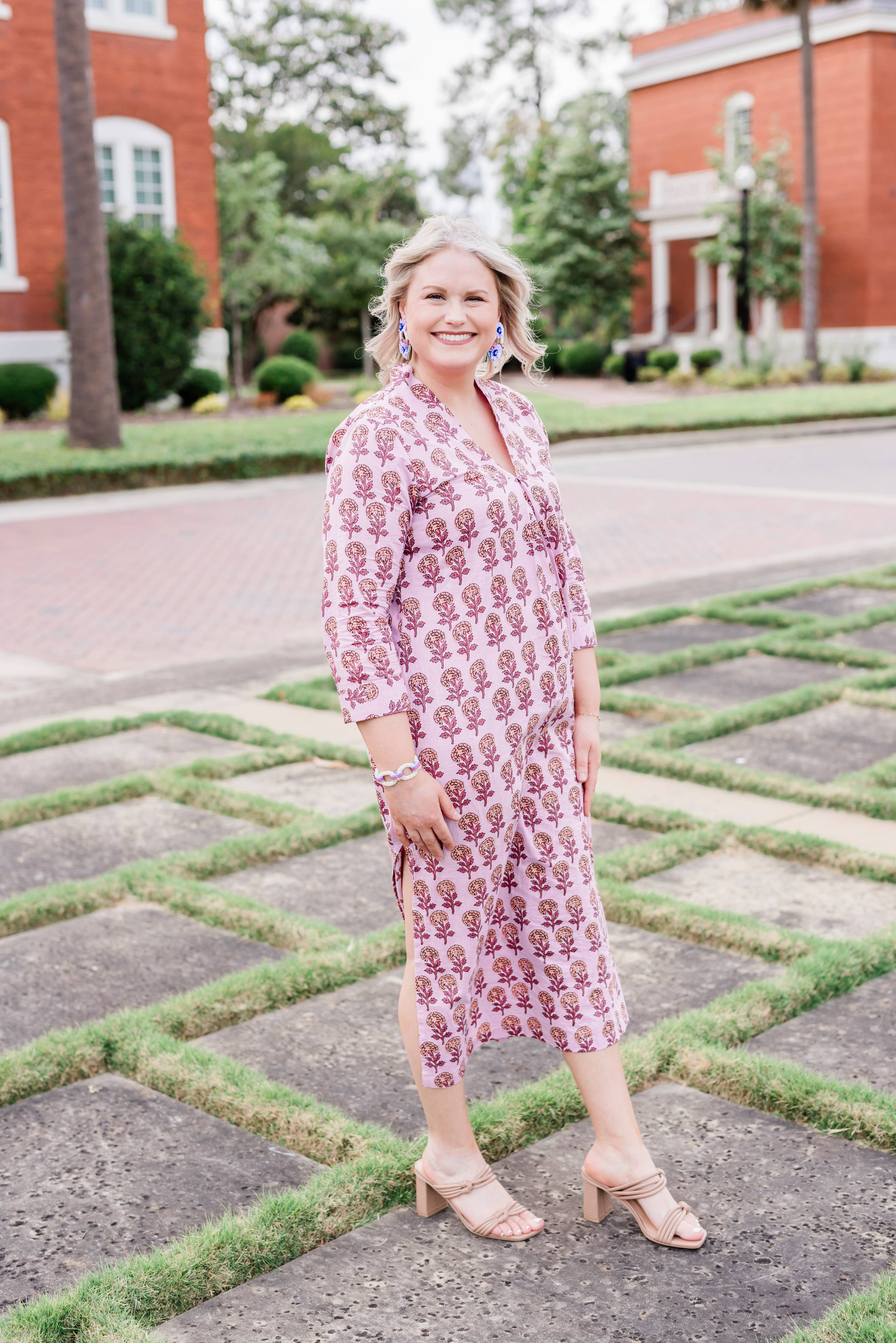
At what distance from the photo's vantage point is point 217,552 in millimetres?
11055

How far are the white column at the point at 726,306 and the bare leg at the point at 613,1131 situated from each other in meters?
35.4

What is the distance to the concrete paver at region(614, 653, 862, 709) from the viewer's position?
20.3ft

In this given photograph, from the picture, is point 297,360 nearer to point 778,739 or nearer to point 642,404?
point 642,404

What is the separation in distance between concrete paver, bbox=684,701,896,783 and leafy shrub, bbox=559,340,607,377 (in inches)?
1239

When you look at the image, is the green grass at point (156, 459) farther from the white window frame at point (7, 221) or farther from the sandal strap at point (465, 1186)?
the sandal strap at point (465, 1186)

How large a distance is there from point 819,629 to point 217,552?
5260mm

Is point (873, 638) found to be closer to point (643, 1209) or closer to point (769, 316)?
point (643, 1209)

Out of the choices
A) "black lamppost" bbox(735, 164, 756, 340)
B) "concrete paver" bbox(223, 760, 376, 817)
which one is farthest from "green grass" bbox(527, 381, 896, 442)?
"concrete paver" bbox(223, 760, 376, 817)

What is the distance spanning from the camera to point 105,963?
3.70m

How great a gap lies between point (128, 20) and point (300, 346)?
8.63m

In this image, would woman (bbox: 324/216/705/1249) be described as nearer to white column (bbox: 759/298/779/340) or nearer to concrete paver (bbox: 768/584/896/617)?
concrete paver (bbox: 768/584/896/617)

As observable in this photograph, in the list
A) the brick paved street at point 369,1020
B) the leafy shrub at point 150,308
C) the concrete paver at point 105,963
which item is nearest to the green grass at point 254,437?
the leafy shrub at point 150,308

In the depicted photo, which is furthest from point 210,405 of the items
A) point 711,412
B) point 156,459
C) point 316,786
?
point 316,786

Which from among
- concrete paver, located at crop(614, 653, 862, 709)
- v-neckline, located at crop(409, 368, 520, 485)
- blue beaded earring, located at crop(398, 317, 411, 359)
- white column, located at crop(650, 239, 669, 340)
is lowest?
concrete paver, located at crop(614, 653, 862, 709)
